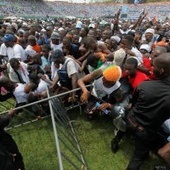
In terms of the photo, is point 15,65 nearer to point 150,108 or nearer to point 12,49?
point 12,49

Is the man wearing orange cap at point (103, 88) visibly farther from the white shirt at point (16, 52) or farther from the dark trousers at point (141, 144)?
the white shirt at point (16, 52)

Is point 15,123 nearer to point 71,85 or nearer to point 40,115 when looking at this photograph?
point 40,115

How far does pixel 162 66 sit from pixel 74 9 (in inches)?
2716

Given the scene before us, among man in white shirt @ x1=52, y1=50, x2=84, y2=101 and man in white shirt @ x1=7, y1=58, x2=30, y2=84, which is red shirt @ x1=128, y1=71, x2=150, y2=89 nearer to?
man in white shirt @ x1=52, y1=50, x2=84, y2=101

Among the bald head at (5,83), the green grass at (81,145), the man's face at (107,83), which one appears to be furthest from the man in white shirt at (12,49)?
the man's face at (107,83)

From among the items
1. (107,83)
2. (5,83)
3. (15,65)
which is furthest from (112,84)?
(15,65)

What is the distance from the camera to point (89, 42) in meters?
5.68

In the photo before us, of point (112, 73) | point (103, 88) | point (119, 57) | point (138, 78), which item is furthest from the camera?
point (119, 57)

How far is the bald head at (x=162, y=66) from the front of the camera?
318cm

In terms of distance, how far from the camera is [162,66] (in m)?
3.21

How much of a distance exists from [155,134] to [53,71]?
9.93 feet

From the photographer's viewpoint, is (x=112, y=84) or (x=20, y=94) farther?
(x=20, y=94)

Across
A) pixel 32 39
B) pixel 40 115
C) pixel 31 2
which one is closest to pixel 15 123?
pixel 40 115

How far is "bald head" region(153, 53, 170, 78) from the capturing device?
318cm
